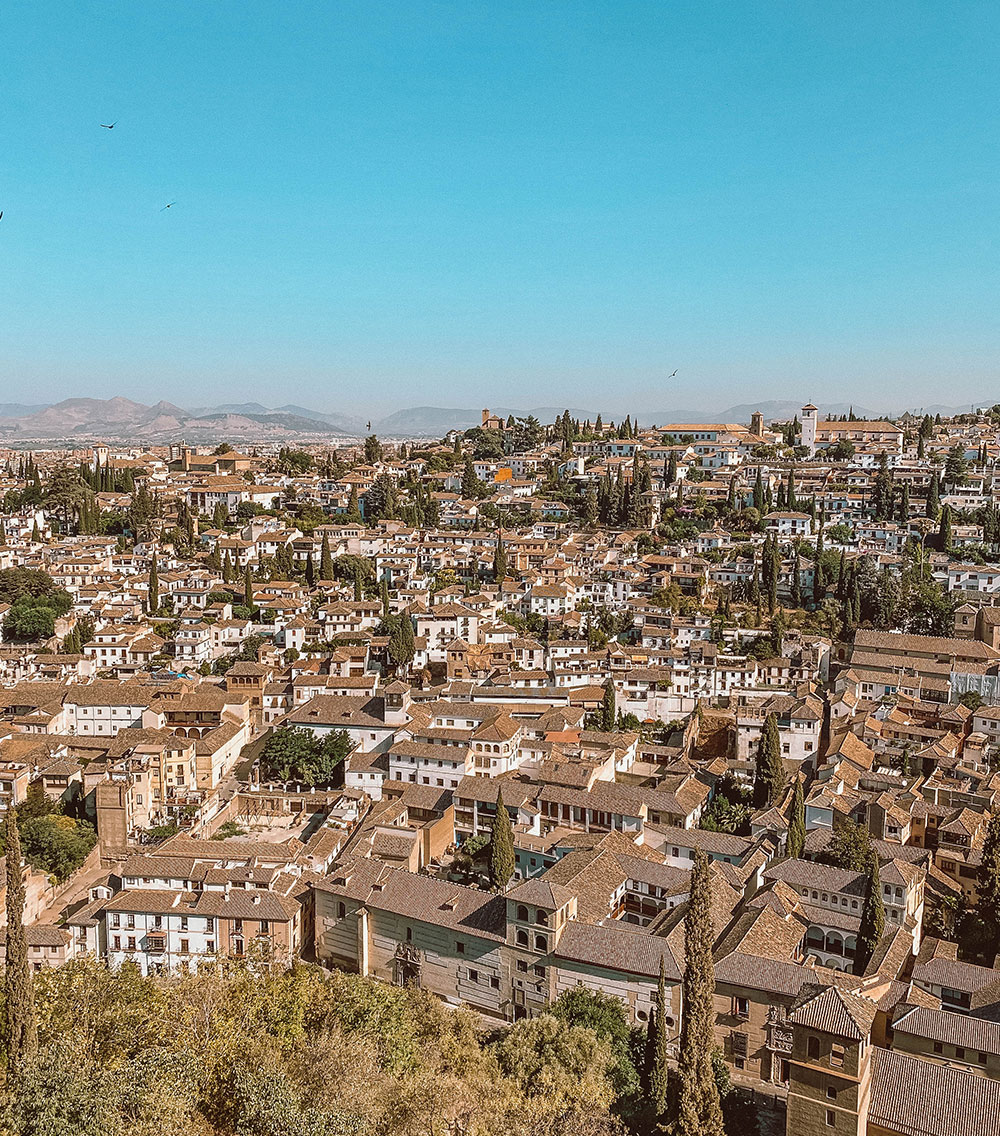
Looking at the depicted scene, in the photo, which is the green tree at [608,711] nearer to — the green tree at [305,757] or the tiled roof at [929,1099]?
the green tree at [305,757]

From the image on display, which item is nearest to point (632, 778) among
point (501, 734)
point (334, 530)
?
point (501, 734)

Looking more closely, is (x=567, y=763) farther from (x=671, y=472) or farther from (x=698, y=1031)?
(x=671, y=472)

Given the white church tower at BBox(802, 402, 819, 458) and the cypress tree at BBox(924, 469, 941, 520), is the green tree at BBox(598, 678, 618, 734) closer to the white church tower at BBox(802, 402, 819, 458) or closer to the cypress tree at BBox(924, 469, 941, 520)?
the cypress tree at BBox(924, 469, 941, 520)

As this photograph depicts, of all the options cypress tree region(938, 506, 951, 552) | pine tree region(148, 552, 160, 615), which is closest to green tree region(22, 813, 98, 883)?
pine tree region(148, 552, 160, 615)

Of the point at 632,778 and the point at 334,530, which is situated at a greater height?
the point at 334,530

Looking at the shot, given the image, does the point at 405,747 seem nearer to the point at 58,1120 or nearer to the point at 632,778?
the point at 632,778

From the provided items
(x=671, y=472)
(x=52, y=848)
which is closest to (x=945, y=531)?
(x=671, y=472)

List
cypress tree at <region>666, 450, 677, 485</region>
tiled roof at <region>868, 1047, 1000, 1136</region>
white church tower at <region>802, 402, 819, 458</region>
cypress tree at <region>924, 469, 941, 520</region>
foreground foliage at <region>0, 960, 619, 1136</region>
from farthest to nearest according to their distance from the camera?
white church tower at <region>802, 402, 819, 458</region> → cypress tree at <region>666, 450, 677, 485</region> → cypress tree at <region>924, 469, 941, 520</region> → tiled roof at <region>868, 1047, 1000, 1136</region> → foreground foliage at <region>0, 960, 619, 1136</region>
